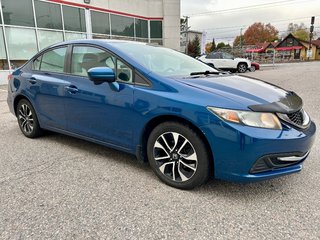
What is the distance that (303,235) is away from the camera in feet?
6.66

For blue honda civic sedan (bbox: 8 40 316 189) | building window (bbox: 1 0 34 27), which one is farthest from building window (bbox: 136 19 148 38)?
blue honda civic sedan (bbox: 8 40 316 189)

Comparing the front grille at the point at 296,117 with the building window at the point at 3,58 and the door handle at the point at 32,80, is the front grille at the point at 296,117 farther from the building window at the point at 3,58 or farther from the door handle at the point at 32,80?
the building window at the point at 3,58

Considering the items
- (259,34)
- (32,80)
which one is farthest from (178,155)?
(259,34)

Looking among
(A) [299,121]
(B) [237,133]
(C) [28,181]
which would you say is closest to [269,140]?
(B) [237,133]

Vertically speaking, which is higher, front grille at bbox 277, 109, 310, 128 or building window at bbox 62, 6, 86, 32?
building window at bbox 62, 6, 86, 32

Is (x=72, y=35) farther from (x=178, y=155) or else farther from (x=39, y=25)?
(x=178, y=155)

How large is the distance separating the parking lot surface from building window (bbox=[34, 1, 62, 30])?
47.0 ft

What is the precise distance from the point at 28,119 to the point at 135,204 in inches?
111

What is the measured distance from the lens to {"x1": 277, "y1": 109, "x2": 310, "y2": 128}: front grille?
2.41 metres

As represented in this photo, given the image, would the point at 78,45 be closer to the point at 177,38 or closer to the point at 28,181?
the point at 28,181

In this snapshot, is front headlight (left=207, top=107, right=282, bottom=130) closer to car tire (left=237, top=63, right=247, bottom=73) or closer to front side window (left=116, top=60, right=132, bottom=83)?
front side window (left=116, top=60, right=132, bottom=83)

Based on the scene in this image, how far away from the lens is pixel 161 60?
3342 mm

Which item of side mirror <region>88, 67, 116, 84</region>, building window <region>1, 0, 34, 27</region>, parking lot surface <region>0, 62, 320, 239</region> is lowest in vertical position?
parking lot surface <region>0, 62, 320, 239</region>

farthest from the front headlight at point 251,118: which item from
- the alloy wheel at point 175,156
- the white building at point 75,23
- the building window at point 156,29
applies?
the building window at point 156,29
